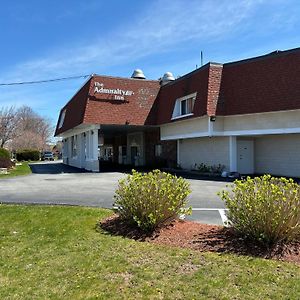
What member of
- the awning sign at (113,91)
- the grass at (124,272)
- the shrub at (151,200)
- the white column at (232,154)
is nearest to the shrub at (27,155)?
the awning sign at (113,91)

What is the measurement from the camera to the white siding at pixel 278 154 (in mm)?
20578

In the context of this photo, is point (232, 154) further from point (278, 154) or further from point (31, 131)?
point (31, 131)

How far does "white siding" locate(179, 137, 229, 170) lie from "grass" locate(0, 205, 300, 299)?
55.2 feet

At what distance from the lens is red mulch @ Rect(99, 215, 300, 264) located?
19.2 ft

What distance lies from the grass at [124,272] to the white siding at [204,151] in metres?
16.8

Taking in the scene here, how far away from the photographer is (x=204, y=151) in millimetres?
24984

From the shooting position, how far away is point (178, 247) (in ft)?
20.9

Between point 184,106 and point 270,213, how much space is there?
69.3ft

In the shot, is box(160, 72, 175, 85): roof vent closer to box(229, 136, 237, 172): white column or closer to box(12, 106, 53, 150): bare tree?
box(229, 136, 237, 172): white column

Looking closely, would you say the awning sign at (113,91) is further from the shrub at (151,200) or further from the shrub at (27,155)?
the shrub at (27,155)

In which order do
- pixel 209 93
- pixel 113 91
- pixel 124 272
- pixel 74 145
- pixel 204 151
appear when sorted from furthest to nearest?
pixel 74 145 < pixel 113 91 < pixel 204 151 < pixel 209 93 < pixel 124 272

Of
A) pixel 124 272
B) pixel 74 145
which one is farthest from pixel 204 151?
pixel 124 272

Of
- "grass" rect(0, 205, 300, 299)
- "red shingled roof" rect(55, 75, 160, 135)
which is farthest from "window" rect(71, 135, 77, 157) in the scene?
"grass" rect(0, 205, 300, 299)

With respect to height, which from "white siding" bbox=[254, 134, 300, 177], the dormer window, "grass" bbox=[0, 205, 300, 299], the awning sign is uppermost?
the awning sign
